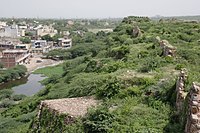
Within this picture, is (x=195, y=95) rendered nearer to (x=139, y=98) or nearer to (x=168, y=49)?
(x=139, y=98)

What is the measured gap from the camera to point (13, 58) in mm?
61156

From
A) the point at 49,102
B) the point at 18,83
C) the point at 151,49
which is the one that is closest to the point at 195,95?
the point at 49,102

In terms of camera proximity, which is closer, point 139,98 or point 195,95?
point 195,95

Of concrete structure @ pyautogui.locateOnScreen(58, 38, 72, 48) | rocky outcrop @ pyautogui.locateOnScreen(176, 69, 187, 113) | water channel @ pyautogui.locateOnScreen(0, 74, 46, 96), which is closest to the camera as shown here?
rocky outcrop @ pyautogui.locateOnScreen(176, 69, 187, 113)

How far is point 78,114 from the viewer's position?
1102 cm

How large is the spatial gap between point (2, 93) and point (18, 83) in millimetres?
11613

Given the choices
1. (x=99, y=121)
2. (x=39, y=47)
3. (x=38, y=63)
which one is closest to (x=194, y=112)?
(x=99, y=121)

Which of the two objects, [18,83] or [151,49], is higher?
[151,49]

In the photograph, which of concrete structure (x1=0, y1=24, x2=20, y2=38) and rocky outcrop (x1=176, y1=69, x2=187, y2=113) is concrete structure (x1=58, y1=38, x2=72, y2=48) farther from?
rocky outcrop (x1=176, y1=69, x2=187, y2=113)

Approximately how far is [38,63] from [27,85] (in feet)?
56.4

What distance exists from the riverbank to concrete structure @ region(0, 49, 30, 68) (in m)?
1.53

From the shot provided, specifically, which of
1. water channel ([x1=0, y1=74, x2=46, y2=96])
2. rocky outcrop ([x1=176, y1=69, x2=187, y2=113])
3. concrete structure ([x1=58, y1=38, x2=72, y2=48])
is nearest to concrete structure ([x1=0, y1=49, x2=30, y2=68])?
water channel ([x1=0, y1=74, x2=46, y2=96])

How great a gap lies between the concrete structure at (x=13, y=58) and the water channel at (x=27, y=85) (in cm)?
641

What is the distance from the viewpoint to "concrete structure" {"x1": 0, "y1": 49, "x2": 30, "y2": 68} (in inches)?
2386
